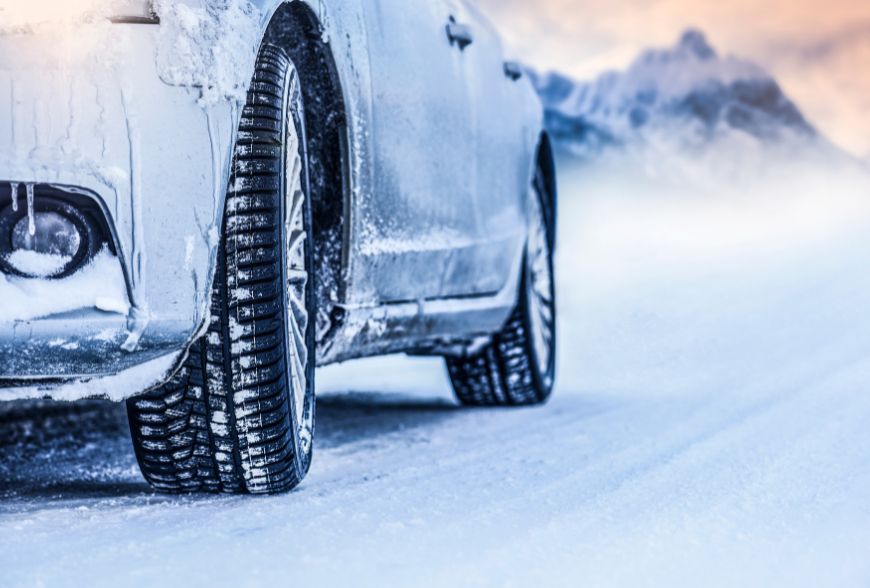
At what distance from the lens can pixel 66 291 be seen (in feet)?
6.74

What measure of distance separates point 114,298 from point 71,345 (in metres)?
0.10

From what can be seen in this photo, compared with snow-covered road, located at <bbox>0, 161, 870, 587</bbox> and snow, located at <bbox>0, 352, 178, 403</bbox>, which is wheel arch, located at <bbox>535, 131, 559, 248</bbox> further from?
snow, located at <bbox>0, 352, 178, 403</bbox>

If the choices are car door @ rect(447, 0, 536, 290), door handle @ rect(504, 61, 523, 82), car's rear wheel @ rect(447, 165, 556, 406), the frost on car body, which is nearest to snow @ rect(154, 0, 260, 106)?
the frost on car body

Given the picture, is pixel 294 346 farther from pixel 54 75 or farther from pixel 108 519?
pixel 54 75

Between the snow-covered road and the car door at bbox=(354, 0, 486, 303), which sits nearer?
the snow-covered road

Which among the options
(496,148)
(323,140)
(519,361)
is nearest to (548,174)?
(519,361)

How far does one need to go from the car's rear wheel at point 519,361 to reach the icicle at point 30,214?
257 centimetres

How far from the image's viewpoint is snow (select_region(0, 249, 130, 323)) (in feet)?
6.65

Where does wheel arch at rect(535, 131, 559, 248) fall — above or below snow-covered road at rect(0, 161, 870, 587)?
above

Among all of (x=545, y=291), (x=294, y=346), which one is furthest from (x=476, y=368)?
(x=294, y=346)

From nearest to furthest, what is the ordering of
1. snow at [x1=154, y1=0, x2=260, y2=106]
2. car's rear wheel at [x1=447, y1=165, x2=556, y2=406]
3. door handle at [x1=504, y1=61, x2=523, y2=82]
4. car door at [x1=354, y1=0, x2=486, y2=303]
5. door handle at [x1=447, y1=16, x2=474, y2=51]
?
snow at [x1=154, y1=0, x2=260, y2=106], car door at [x1=354, y1=0, x2=486, y2=303], door handle at [x1=447, y1=16, x2=474, y2=51], door handle at [x1=504, y1=61, x2=523, y2=82], car's rear wheel at [x1=447, y1=165, x2=556, y2=406]

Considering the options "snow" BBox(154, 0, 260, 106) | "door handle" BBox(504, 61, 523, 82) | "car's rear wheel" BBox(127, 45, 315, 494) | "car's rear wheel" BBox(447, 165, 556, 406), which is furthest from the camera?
"car's rear wheel" BBox(447, 165, 556, 406)

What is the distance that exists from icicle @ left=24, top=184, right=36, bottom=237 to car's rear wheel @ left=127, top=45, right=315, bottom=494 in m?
0.41

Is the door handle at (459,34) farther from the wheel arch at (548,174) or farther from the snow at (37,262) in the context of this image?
the snow at (37,262)
